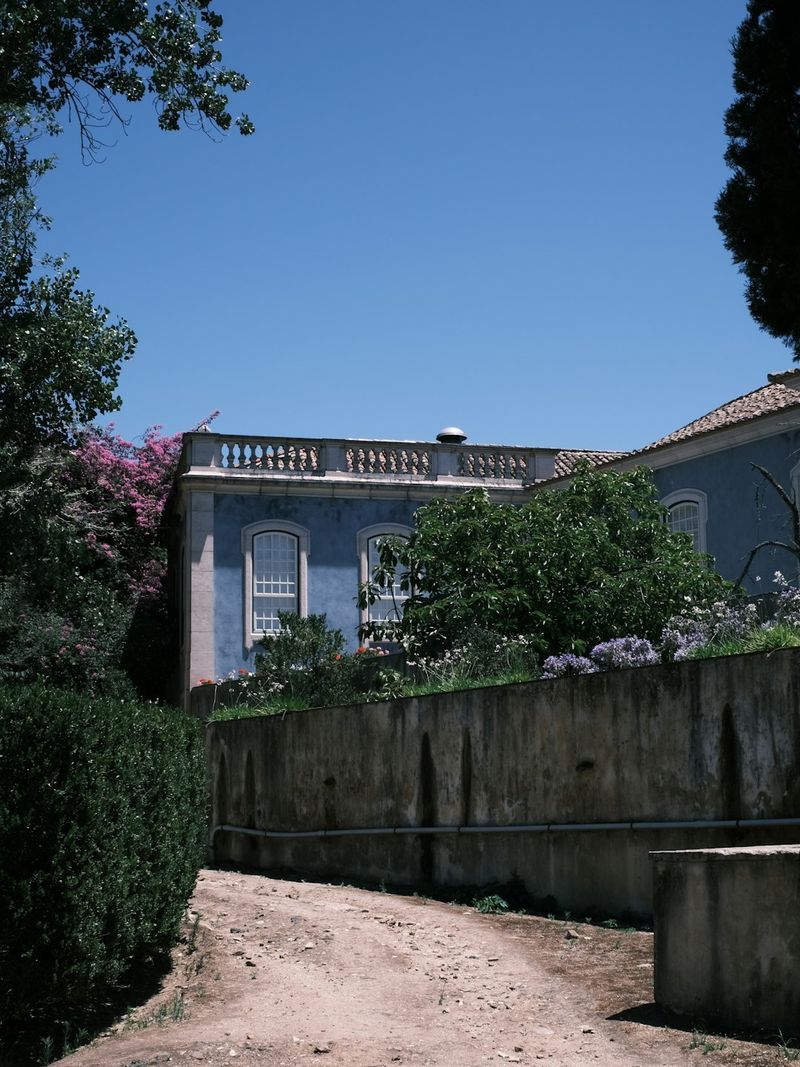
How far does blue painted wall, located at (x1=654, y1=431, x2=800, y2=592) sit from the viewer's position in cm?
2281

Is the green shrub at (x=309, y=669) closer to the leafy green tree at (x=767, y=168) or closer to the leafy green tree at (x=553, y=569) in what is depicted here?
the leafy green tree at (x=553, y=569)

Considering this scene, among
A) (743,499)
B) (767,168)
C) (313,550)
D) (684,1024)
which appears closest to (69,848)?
(684,1024)

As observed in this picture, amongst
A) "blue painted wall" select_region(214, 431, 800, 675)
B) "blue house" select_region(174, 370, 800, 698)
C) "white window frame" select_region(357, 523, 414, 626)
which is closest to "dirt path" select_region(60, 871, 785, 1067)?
"blue painted wall" select_region(214, 431, 800, 675)

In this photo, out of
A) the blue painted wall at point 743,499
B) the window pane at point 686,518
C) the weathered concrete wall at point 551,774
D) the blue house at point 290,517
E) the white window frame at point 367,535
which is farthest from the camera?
the white window frame at point 367,535

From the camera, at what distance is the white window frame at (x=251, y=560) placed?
28.6 m

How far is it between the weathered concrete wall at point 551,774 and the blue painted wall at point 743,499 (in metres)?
9.78

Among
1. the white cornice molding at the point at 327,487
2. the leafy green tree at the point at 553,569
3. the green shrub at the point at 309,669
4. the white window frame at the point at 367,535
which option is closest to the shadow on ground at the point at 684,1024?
the leafy green tree at the point at 553,569

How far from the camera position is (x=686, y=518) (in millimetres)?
25562

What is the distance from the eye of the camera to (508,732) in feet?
40.7

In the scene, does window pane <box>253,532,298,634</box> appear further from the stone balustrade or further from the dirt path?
the dirt path

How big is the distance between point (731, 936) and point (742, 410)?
18481mm

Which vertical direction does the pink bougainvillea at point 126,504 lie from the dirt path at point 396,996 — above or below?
above

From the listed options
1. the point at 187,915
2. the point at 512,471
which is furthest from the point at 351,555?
the point at 187,915

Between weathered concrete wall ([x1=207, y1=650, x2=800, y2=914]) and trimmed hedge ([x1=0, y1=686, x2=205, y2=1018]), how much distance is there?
3789 mm
